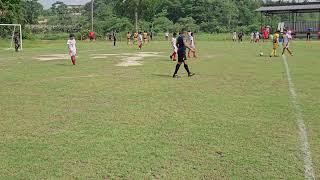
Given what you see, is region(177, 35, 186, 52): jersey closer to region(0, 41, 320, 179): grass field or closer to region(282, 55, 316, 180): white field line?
region(0, 41, 320, 179): grass field

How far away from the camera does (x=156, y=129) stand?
28.5 ft

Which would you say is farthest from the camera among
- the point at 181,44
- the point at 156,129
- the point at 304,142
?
the point at 181,44

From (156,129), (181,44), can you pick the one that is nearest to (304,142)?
(156,129)

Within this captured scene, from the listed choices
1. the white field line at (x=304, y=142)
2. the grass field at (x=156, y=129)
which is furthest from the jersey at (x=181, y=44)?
the white field line at (x=304, y=142)

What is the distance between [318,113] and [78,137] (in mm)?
5154

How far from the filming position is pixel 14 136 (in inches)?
323

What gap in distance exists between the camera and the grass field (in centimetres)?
633

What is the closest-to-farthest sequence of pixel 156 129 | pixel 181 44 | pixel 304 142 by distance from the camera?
Answer: pixel 304 142 < pixel 156 129 < pixel 181 44

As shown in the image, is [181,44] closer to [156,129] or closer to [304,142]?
[156,129]

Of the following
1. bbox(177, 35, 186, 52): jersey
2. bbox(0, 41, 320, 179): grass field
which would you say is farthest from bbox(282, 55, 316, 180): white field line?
bbox(177, 35, 186, 52): jersey

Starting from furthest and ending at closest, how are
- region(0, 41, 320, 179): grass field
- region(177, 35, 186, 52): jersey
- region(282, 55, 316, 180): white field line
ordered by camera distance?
region(177, 35, 186, 52): jersey < region(0, 41, 320, 179): grass field < region(282, 55, 316, 180): white field line

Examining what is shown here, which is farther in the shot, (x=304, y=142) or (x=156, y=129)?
(x=156, y=129)

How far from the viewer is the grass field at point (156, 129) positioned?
20.8ft

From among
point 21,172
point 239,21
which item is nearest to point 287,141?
point 21,172
